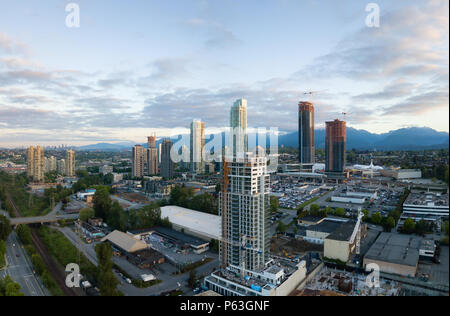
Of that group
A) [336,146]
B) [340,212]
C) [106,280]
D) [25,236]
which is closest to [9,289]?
[106,280]

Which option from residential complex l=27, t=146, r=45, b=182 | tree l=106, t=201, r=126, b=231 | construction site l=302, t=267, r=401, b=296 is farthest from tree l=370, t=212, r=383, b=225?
residential complex l=27, t=146, r=45, b=182

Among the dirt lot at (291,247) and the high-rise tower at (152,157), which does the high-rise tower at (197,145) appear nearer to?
the high-rise tower at (152,157)

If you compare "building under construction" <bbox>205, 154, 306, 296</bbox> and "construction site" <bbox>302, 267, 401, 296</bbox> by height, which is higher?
"building under construction" <bbox>205, 154, 306, 296</bbox>

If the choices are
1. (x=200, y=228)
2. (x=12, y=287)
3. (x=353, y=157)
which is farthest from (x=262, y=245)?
(x=353, y=157)

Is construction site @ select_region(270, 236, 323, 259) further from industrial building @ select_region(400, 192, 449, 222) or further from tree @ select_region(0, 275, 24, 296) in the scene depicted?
tree @ select_region(0, 275, 24, 296)

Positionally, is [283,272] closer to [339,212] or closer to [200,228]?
[200,228]

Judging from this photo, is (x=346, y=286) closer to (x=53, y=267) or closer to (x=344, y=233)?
(x=344, y=233)
